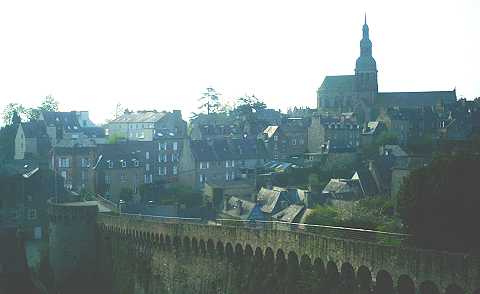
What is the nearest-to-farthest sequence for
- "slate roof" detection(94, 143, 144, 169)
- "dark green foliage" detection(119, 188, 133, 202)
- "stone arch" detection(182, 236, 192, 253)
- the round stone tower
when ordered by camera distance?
"stone arch" detection(182, 236, 192, 253) < the round stone tower < "dark green foliage" detection(119, 188, 133, 202) < "slate roof" detection(94, 143, 144, 169)

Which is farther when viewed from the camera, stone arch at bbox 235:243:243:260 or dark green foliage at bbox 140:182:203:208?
dark green foliage at bbox 140:182:203:208

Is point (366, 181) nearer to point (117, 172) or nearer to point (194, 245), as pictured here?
point (117, 172)

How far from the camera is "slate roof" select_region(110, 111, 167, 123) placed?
300ft

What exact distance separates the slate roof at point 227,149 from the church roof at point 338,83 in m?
31.6

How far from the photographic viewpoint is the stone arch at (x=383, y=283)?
87.4 ft

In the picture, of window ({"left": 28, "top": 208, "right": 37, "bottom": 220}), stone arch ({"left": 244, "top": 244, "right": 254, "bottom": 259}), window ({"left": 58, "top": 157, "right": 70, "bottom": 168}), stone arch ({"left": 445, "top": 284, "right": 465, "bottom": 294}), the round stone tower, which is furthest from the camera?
window ({"left": 58, "top": 157, "right": 70, "bottom": 168})

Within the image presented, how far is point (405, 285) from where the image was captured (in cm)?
2591

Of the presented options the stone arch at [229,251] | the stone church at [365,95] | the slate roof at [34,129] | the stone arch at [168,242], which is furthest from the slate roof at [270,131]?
the stone arch at [229,251]

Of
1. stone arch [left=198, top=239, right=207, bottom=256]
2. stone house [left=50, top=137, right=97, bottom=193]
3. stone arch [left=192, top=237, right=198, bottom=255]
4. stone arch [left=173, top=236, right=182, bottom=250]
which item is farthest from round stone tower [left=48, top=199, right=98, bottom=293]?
stone house [left=50, top=137, right=97, bottom=193]

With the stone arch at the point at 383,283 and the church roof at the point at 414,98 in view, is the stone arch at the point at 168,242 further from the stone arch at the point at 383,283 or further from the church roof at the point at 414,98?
the church roof at the point at 414,98

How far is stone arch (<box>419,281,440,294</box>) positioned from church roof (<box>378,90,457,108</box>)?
77.5m

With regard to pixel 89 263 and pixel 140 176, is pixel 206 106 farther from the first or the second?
pixel 89 263

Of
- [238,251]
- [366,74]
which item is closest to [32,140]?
[238,251]

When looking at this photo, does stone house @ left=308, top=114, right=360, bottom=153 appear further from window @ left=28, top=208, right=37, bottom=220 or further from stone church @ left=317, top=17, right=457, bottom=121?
A: window @ left=28, top=208, right=37, bottom=220
